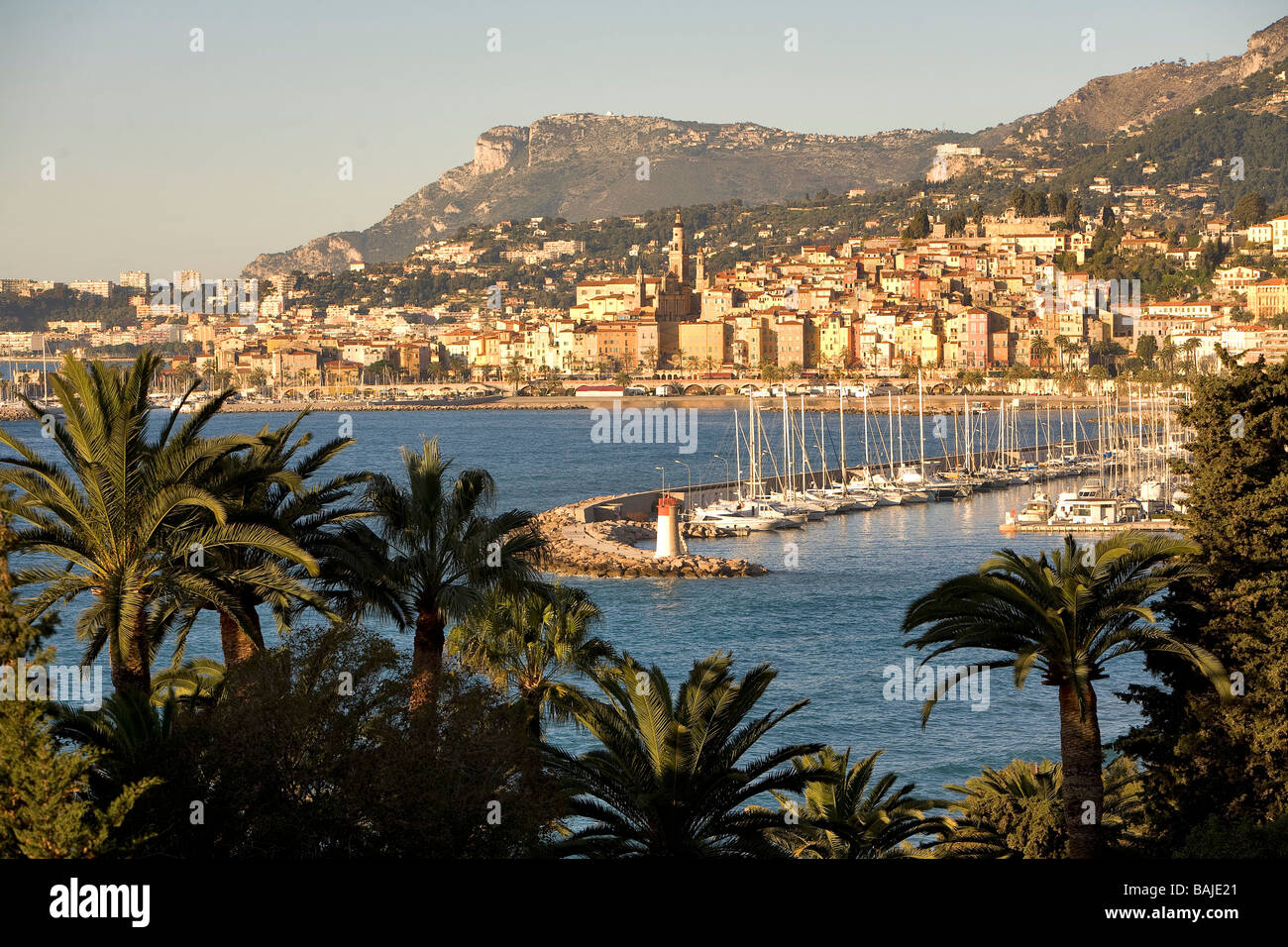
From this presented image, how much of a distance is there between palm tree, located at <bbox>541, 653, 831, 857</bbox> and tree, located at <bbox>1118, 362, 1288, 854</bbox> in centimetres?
239

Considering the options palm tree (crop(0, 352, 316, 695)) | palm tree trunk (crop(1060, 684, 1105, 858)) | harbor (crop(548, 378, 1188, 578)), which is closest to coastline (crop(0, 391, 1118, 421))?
harbor (crop(548, 378, 1188, 578))

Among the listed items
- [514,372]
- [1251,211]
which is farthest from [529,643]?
[1251,211]

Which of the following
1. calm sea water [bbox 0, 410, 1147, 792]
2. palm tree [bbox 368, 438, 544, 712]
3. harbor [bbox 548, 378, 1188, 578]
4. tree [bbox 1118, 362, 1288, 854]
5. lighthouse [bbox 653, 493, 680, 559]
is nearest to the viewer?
tree [bbox 1118, 362, 1288, 854]

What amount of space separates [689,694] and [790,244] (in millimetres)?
168205

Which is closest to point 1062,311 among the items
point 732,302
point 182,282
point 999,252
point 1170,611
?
point 999,252

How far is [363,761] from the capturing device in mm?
6316

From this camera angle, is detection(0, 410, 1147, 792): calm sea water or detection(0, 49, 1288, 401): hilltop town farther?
detection(0, 49, 1288, 401): hilltop town

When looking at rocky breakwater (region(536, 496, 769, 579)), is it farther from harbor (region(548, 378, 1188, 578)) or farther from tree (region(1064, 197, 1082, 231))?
tree (region(1064, 197, 1082, 231))

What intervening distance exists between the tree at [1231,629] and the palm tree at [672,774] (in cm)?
239

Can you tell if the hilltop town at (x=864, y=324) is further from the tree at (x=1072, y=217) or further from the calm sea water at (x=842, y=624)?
the calm sea water at (x=842, y=624)

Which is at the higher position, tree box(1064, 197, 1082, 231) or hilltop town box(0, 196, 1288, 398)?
tree box(1064, 197, 1082, 231)

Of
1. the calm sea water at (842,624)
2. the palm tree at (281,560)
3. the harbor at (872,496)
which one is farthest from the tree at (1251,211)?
the palm tree at (281,560)

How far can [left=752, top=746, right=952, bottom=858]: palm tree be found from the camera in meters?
8.74

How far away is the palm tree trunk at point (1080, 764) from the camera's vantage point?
792cm
